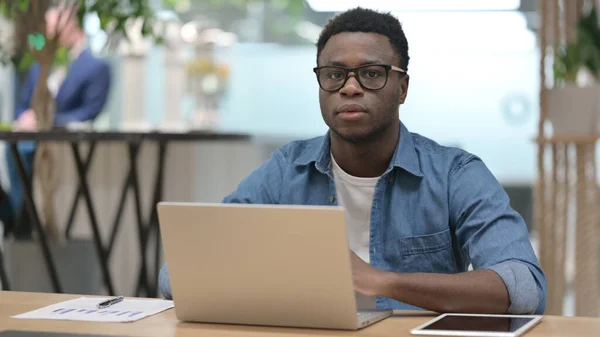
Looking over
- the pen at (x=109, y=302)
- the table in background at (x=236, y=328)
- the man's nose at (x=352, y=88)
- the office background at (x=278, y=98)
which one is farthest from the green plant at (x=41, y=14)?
the table in background at (x=236, y=328)

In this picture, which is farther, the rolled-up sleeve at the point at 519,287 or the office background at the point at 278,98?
the office background at the point at 278,98

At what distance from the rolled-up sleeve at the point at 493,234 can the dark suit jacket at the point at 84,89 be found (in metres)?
2.87

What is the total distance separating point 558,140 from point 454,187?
1486 mm

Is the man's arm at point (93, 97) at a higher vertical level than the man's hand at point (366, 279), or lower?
higher

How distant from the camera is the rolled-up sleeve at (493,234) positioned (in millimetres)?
1549

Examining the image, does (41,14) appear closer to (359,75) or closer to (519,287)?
(359,75)

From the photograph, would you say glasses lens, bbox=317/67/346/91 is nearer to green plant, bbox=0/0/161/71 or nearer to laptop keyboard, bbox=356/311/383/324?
laptop keyboard, bbox=356/311/383/324

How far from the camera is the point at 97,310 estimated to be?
150 cm

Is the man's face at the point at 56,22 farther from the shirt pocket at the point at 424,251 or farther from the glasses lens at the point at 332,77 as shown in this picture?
the shirt pocket at the point at 424,251

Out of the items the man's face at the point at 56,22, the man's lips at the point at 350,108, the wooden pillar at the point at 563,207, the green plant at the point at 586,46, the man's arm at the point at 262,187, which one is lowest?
the wooden pillar at the point at 563,207

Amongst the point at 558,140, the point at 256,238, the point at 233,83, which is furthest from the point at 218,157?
the point at 256,238

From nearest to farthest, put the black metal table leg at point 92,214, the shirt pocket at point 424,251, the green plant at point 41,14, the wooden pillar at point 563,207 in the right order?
the shirt pocket at point 424,251 < the wooden pillar at point 563,207 < the black metal table leg at point 92,214 < the green plant at point 41,14

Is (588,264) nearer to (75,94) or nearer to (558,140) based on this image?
(558,140)

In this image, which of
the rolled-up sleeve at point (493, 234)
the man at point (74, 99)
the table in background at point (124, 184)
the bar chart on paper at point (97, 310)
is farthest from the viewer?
the man at point (74, 99)
